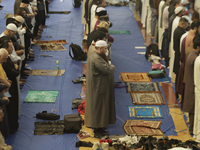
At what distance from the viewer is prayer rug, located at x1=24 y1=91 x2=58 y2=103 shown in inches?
368

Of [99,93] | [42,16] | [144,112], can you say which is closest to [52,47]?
[42,16]

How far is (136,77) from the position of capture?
10820 mm

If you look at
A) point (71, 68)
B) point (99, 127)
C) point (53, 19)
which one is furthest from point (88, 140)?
point (53, 19)

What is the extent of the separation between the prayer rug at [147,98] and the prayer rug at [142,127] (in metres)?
0.93

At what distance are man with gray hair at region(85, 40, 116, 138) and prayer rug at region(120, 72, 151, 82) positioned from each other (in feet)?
9.79

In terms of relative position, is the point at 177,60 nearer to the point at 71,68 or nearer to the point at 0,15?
the point at 71,68

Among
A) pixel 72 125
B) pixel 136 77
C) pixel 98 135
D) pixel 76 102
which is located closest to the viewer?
pixel 98 135

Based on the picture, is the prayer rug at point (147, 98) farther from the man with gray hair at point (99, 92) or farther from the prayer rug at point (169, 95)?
the man with gray hair at point (99, 92)

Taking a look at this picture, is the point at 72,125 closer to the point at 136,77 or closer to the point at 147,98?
the point at 147,98

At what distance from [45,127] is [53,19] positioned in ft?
30.8

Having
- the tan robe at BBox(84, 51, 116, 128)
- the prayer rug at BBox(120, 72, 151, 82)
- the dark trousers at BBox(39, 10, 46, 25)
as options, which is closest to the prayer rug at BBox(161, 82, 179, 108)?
the prayer rug at BBox(120, 72, 151, 82)

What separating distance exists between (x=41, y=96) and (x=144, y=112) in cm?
253

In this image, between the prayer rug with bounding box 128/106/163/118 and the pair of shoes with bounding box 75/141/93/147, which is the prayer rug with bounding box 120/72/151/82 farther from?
the pair of shoes with bounding box 75/141/93/147

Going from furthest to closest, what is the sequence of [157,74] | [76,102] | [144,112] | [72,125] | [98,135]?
[157,74]
[76,102]
[144,112]
[72,125]
[98,135]
